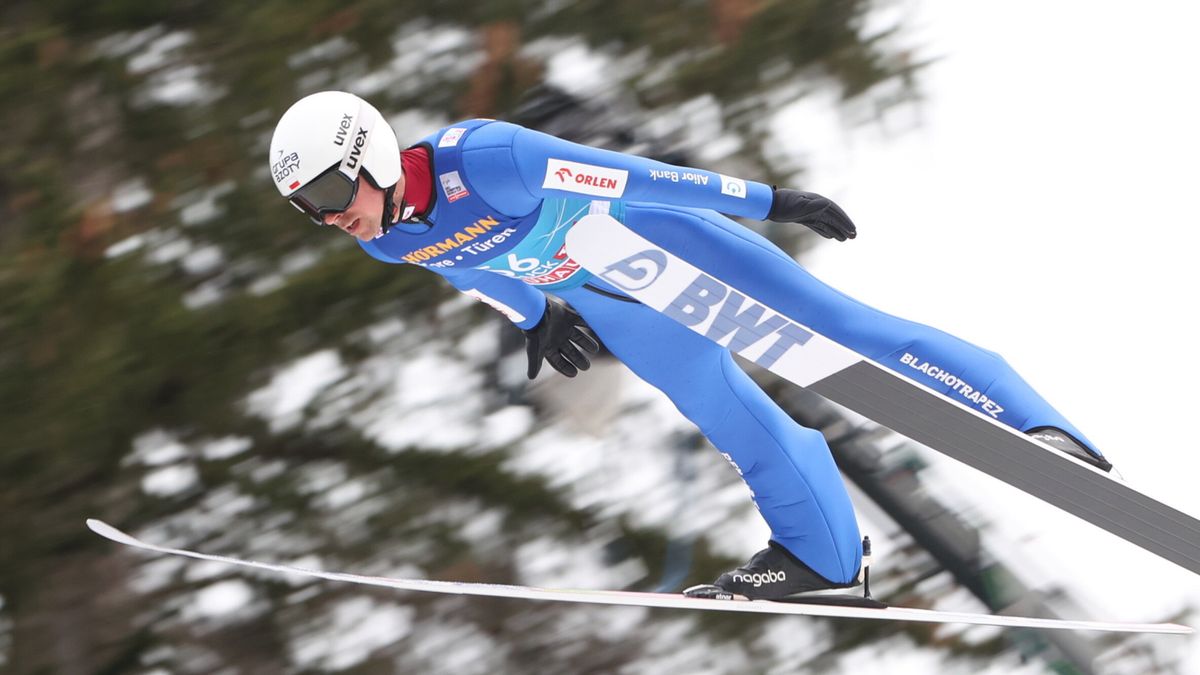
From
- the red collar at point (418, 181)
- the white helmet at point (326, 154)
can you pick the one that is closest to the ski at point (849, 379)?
the red collar at point (418, 181)

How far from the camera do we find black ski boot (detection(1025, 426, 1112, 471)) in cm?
277

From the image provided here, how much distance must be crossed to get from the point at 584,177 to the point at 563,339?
28.6 inches

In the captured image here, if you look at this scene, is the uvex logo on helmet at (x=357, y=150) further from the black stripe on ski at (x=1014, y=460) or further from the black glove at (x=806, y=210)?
the black stripe on ski at (x=1014, y=460)

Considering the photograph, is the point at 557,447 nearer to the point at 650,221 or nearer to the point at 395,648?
the point at 395,648

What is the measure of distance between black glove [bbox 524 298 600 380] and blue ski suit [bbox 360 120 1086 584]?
0.03 metres

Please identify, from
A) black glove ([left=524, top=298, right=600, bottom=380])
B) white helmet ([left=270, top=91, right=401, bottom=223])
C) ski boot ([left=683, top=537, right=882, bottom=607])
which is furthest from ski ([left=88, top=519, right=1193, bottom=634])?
white helmet ([left=270, top=91, right=401, bottom=223])

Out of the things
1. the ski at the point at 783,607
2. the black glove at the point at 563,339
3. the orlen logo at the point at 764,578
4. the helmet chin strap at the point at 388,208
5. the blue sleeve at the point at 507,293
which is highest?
the helmet chin strap at the point at 388,208

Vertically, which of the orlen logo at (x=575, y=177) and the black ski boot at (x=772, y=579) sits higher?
the orlen logo at (x=575, y=177)

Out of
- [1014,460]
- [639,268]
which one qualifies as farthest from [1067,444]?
[639,268]

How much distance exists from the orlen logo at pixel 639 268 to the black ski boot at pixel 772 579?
784mm

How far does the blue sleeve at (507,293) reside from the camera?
303 cm

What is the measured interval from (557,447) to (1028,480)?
7.15 feet

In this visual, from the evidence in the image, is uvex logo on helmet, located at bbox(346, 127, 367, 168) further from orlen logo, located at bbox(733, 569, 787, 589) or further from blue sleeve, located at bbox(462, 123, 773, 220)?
orlen logo, located at bbox(733, 569, 787, 589)

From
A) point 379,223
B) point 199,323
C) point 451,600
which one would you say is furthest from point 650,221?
point 451,600
